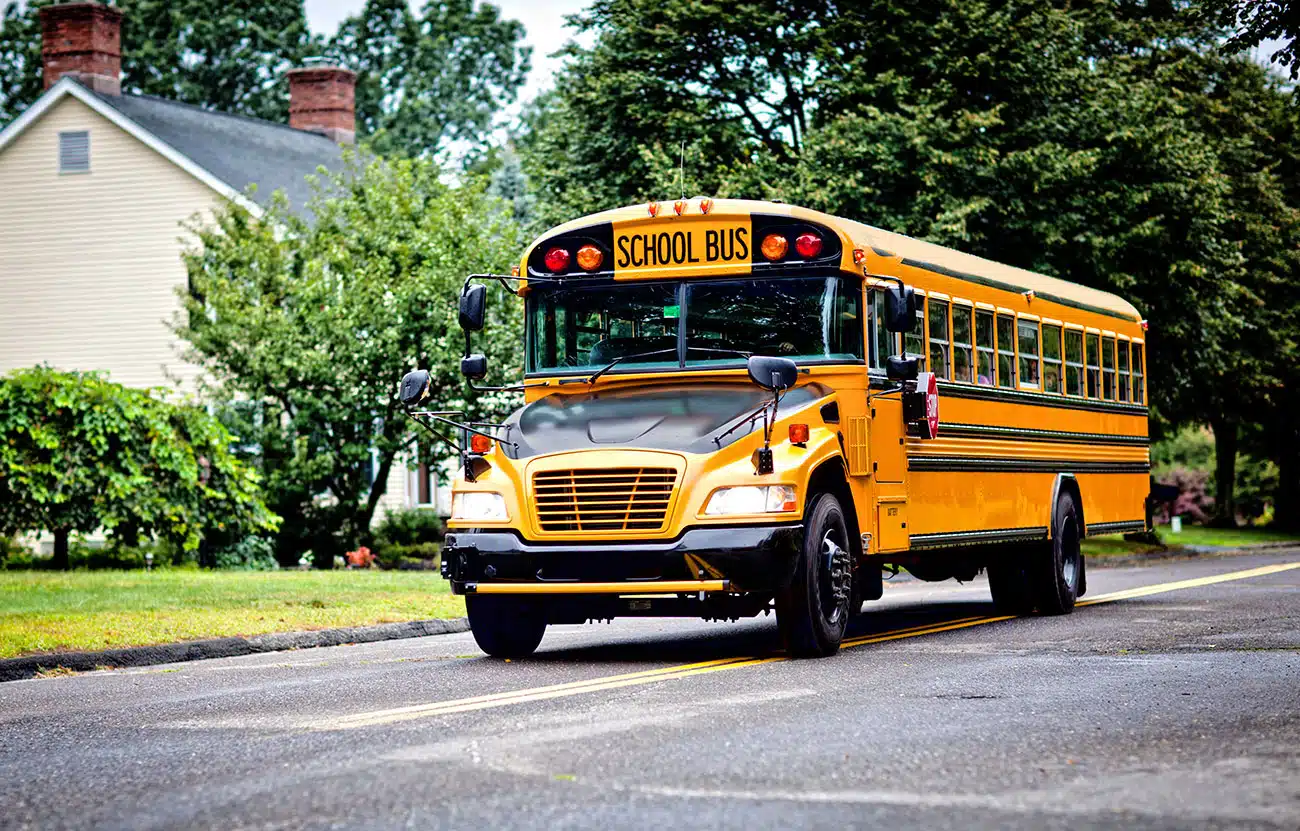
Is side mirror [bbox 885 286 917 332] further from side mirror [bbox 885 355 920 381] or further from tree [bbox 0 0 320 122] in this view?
tree [bbox 0 0 320 122]

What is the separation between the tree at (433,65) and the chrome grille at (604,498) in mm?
53518

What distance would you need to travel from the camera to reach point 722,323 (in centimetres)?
1295

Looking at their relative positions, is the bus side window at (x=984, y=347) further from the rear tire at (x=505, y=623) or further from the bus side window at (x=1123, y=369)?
the rear tire at (x=505, y=623)

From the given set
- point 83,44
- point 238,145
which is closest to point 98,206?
point 238,145

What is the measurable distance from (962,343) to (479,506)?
4986mm

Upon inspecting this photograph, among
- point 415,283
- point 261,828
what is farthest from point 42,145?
point 261,828

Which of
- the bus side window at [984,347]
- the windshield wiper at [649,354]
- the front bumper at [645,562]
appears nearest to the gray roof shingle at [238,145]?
the bus side window at [984,347]

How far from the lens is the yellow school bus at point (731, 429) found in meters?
11.6

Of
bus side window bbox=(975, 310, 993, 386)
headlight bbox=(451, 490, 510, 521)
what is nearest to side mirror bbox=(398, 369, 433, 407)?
headlight bbox=(451, 490, 510, 521)

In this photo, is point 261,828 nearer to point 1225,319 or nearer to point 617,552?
point 617,552

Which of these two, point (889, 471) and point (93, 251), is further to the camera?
point (93, 251)

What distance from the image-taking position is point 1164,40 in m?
36.1

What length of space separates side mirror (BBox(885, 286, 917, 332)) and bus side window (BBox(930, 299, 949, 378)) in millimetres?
1626

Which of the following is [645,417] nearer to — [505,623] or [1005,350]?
[505,623]
